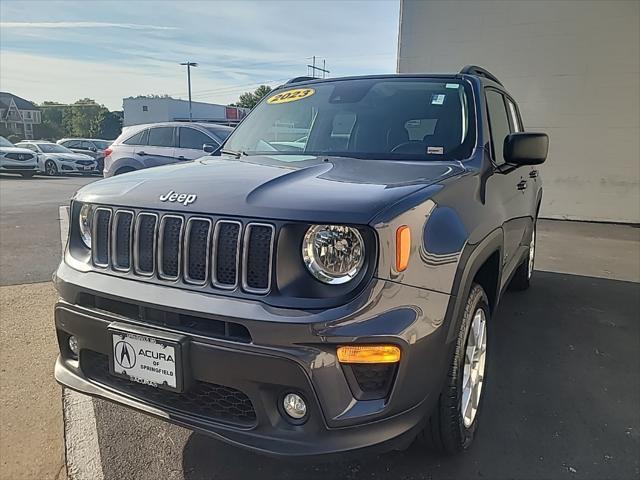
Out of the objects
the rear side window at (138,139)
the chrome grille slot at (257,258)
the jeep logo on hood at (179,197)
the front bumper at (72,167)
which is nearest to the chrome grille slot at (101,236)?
the jeep logo on hood at (179,197)

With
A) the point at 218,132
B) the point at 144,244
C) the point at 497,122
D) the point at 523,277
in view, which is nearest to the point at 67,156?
the point at 218,132

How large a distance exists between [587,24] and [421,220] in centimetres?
1038

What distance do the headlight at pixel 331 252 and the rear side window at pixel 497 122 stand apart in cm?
158

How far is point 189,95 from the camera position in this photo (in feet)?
182

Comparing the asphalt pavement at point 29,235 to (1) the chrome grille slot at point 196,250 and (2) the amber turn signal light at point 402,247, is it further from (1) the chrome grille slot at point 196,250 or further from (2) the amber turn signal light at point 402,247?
(2) the amber turn signal light at point 402,247

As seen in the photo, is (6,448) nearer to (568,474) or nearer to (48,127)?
(568,474)

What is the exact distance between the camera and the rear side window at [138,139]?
10172mm

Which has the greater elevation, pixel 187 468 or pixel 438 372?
pixel 438 372

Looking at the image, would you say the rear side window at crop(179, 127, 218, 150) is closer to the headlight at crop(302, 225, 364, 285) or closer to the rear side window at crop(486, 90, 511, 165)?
the rear side window at crop(486, 90, 511, 165)

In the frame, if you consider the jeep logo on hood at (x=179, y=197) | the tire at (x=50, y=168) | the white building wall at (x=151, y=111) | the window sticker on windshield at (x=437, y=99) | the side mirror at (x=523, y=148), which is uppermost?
the white building wall at (x=151, y=111)

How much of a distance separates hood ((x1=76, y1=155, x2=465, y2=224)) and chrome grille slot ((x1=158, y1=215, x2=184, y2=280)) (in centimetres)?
6

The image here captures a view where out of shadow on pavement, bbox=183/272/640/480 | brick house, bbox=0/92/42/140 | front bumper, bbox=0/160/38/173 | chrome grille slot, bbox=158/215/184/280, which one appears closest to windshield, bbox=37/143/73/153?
front bumper, bbox=0/160/38/173

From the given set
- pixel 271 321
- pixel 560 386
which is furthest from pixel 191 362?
pixel 560 386

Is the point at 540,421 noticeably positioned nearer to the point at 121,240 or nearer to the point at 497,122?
the point at 497,122
